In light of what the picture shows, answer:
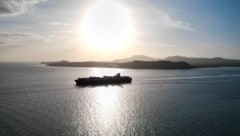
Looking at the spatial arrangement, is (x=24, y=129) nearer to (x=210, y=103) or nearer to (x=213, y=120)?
(x=213, y=120)

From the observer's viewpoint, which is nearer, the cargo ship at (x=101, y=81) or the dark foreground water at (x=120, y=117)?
the dark foreground water at (x=120, y=117)

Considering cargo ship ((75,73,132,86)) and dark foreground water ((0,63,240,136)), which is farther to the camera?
cargo ship ((75,73,132,86))

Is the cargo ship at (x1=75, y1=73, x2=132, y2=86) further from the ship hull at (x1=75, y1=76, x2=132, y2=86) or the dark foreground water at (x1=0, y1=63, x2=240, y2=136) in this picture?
the dark foreground water at (x1=0, y1=63, x2=240, y2=136)

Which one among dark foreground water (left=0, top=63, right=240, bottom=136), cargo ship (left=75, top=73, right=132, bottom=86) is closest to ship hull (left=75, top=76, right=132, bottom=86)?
cargo ship (left=75, top=73, right=132, bottom=86)

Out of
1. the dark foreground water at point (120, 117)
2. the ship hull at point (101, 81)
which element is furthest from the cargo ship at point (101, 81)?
the dark foreground water at point (120, 117)

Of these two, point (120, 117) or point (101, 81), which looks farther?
point (101, 81)

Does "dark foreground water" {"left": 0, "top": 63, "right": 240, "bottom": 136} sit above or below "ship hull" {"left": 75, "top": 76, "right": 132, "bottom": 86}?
below

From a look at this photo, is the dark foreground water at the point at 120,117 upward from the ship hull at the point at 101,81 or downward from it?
downward

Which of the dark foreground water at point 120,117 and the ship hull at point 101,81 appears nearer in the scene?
the dark foreground water at point 120,117

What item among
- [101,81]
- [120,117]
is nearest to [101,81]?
[101,81]

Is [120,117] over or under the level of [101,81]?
under

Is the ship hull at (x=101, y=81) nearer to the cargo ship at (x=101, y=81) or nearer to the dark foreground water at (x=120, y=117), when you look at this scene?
the cargo ship at (x=101, y=81)

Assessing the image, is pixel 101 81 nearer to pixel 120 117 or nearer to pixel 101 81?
pixel 101 81
